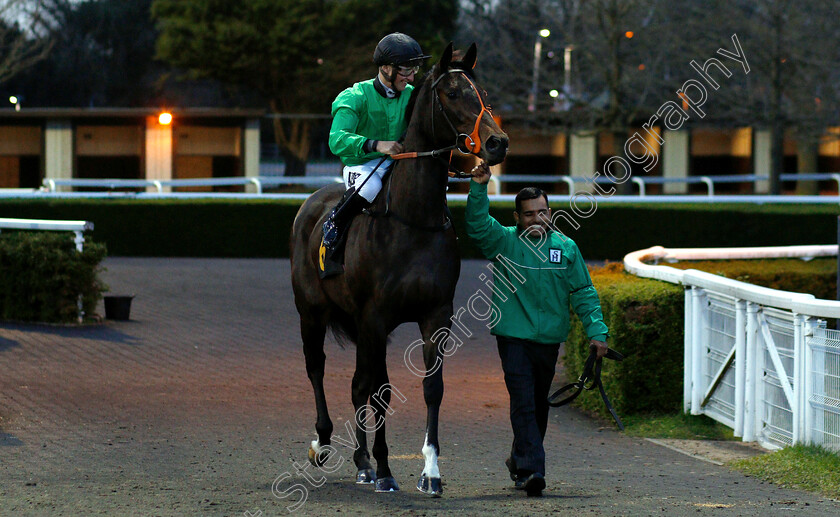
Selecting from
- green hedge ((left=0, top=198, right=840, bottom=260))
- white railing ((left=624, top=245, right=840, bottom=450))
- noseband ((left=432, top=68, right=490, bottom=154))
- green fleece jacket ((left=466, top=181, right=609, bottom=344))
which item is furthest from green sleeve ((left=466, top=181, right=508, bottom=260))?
green hedge ((left=0, top=198, right=840, bottom=260))

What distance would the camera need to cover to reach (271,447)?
21.5 feet

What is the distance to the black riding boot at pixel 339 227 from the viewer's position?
5.58m

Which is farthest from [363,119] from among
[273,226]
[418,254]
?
[273,226]

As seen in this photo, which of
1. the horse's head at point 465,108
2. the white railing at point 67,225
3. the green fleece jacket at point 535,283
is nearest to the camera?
the horse's head at point 465,108

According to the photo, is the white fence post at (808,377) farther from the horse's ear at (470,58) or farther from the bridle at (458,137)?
the horse's ear at (470,58)

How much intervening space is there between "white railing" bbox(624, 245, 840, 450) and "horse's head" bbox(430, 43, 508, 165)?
214 cm

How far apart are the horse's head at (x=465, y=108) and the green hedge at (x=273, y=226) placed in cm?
1266

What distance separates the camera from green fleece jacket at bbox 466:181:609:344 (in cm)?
527

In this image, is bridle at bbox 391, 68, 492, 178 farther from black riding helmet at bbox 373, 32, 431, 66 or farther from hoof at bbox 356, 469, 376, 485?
hoof at bbox 356, 469, 376, 485

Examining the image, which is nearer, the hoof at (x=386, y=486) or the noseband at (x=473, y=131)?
the noseband at (x=473, y=131)

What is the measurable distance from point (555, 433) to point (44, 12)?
47108mm

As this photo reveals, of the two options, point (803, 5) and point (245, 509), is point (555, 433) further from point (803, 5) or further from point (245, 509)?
point (803, 5)

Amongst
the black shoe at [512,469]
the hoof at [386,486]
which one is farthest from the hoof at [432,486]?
the black shoe at [512,469]

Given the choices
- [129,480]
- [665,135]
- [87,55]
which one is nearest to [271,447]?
[129,480]
